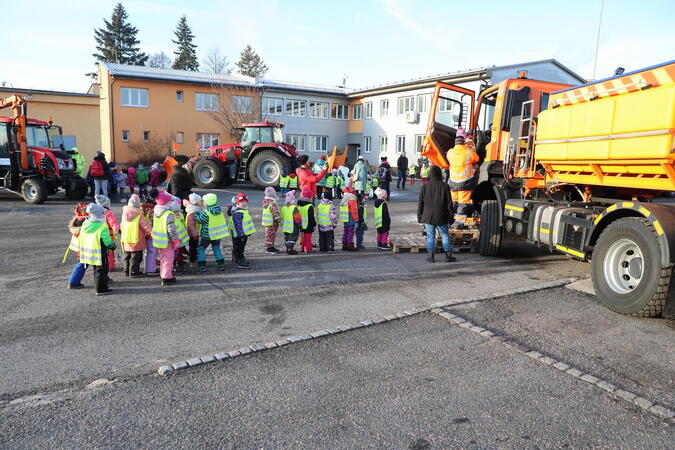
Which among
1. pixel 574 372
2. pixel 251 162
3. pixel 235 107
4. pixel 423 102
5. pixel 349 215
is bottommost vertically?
pixel 574 372

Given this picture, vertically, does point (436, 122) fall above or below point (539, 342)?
above

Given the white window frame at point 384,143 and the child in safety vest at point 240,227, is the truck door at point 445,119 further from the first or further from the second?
the white window frame at point 384,143

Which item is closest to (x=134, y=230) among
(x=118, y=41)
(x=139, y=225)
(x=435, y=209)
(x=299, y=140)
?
(x=139, y=225)

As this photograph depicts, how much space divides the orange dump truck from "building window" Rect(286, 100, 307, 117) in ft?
92.0

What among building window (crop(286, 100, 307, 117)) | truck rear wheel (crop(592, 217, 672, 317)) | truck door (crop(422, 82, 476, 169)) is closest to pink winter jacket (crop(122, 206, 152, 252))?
truck door (crop(422, 82, 476, 169))

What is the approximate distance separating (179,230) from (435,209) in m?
4.06

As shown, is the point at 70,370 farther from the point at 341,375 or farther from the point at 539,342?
the point at 539,342

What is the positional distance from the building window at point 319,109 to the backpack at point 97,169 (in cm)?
2379

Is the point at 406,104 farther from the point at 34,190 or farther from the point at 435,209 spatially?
the point at 435,209

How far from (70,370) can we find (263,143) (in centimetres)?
1536

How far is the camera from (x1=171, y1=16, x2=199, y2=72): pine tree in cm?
6131

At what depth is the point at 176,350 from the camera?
4.32m

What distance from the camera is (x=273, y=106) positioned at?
116 ft

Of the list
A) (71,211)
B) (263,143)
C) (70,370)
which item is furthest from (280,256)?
(263,143)
